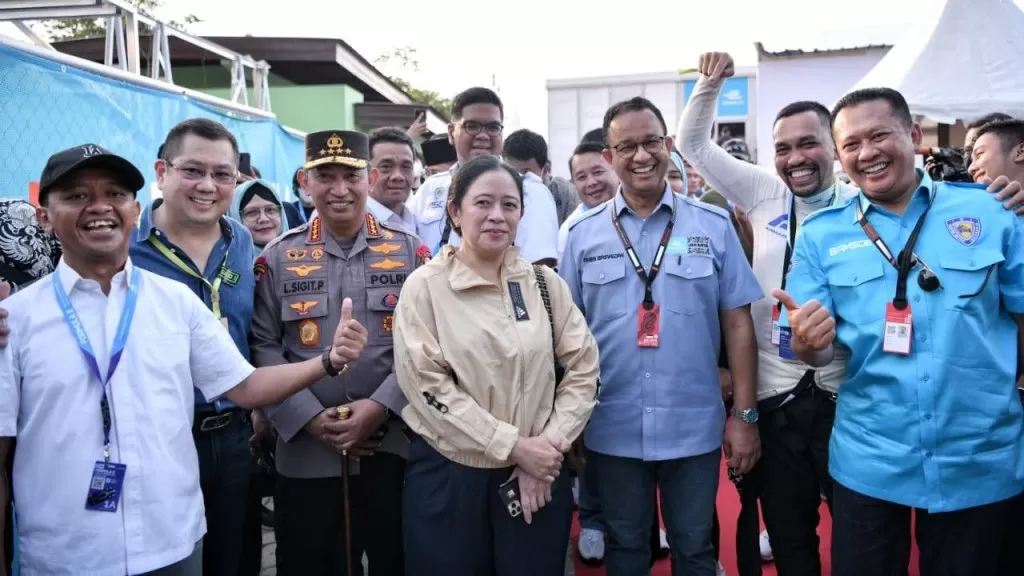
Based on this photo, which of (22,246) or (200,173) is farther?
(200,173)

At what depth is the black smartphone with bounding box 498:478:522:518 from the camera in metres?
2.37

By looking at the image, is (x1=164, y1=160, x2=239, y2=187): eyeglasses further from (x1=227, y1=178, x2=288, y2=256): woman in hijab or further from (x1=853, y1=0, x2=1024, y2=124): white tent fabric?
(x1=853, y1=0, x2=1024, y2=124): white tent fabric

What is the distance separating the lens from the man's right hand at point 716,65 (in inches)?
117

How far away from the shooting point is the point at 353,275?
2.78 metres

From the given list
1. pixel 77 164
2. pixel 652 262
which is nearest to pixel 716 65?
pixel 652 262

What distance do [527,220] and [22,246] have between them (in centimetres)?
217

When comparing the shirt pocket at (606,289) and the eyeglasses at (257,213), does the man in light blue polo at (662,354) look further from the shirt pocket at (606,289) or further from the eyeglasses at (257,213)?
the eyeglasses at (257,213)

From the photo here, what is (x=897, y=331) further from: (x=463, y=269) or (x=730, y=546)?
(x=730, y=546)

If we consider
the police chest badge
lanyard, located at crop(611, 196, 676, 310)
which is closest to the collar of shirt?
lanyard, located at crop(611, 196, 676, 310)

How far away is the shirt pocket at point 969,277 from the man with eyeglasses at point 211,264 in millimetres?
2495

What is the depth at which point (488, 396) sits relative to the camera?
7.61 ft

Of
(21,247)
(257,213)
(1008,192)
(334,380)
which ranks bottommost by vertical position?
(334,380)

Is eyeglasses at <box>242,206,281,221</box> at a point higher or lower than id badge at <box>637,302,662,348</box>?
higher

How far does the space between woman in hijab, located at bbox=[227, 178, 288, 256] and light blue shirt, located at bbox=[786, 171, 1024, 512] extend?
10.7 feet
